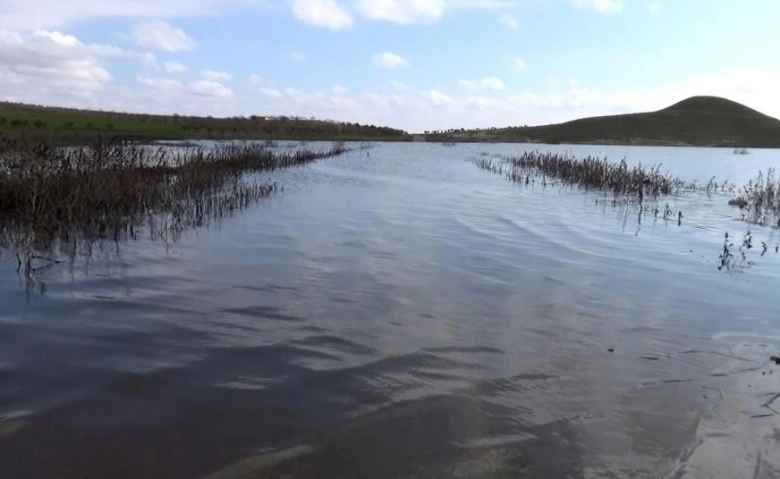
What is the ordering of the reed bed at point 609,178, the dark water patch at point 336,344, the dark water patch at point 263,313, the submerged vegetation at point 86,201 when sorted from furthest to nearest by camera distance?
the reed bed at point 609,178, the submerged vegetation at point 86,201, the dark water patch at point 263,313, the dark water patch at point 336,344

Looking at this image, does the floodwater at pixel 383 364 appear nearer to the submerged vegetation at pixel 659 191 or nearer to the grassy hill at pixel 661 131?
the submerged vegetation at pixel 659 191

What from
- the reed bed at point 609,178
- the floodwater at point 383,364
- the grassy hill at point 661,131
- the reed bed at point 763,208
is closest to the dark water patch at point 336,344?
the floodwater at point 383,364

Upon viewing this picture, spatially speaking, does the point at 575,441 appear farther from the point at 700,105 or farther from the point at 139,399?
the point at 700,105

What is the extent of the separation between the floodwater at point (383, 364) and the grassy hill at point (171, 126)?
32884mm

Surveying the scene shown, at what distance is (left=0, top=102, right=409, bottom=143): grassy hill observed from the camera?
4594 centimetres

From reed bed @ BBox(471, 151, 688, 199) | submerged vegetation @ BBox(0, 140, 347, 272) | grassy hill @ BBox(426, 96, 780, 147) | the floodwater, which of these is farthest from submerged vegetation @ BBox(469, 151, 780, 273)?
grassy hill @ BBox(426, 96, 780, 147)

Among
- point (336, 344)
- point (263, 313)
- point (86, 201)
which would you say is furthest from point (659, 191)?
point (336, 344)

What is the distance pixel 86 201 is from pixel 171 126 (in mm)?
62194

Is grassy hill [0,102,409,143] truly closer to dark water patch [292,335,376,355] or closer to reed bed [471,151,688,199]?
reed bed [471,151,688,199]

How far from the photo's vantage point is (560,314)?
26.9 feet

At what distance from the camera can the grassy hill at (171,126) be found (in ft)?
151

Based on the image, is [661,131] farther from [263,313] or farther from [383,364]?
[383,364]

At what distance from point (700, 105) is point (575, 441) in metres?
182

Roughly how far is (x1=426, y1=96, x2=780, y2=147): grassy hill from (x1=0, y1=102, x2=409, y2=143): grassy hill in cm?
3043
